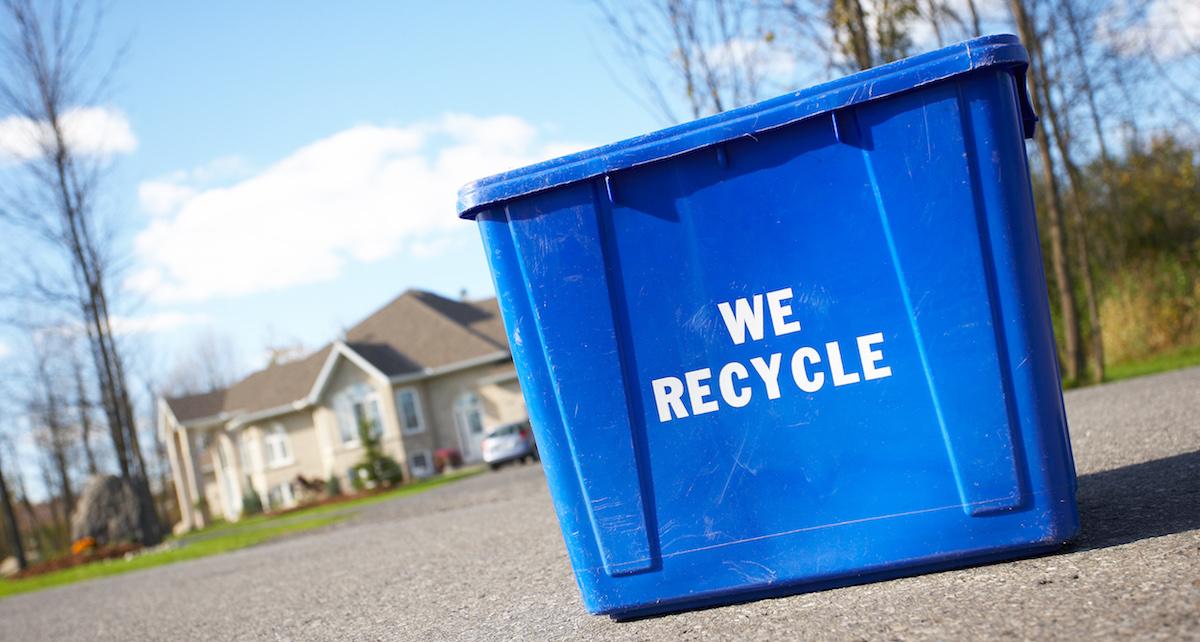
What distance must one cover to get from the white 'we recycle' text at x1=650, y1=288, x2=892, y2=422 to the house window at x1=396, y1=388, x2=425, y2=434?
129ft

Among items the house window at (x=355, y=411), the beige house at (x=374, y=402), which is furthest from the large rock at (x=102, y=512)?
the house window at (x=355, y=411)

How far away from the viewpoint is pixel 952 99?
3898mm

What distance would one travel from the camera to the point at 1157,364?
17000 millimetres

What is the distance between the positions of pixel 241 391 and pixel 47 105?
91.4ft

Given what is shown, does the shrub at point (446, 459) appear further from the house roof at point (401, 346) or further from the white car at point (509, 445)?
the white car at point (509, 445)

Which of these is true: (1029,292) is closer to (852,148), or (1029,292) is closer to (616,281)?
(852,148)

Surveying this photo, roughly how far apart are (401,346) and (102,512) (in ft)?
40.9

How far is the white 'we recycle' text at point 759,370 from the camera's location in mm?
4000

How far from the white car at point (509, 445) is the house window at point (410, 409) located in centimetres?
956

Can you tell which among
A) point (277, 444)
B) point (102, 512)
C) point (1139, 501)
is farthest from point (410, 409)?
point (1139, 501)

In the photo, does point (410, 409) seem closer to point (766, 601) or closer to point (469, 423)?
point (469, 423)

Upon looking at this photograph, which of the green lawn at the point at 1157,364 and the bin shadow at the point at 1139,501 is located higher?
the bin shadow at the point at 1139,501

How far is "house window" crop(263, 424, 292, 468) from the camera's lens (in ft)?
152

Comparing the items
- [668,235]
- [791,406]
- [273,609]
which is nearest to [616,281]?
[668,235]
